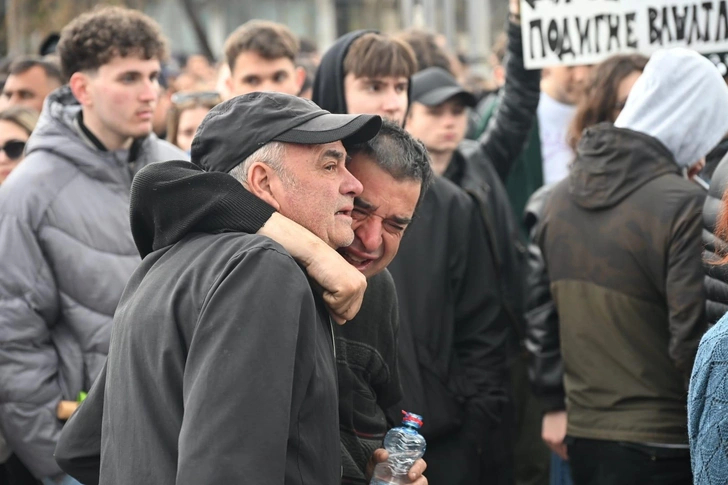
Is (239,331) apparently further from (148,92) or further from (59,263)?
(148,92)

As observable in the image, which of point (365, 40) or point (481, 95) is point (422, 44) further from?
point (481, 95)

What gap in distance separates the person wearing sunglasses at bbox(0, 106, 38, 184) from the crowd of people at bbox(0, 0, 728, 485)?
2 centimetres

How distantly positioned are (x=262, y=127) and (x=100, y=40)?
243cm

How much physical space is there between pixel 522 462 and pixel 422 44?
2.77 meters

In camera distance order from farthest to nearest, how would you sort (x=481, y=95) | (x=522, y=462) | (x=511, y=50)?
(x=481, y=95)
(x=522, y=462)
(x=511, y=50)

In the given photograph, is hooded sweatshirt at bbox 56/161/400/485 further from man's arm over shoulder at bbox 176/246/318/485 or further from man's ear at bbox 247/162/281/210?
man's arm over shoulder at bbox 176/246/318/485

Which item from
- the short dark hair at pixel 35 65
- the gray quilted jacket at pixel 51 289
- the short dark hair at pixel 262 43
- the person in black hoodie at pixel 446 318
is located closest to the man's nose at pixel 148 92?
the gray quilted jacket at pixel 51 289

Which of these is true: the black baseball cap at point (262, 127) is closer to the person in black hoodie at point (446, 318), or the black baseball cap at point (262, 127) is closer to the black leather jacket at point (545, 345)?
the person in black hoodie at point (446, 318)

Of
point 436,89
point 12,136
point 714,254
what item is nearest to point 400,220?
point 714,254

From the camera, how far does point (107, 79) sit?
184 inches

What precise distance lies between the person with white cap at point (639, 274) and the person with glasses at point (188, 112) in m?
3.04

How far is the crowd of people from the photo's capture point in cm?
234

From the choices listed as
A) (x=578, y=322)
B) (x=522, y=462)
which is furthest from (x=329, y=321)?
(x=522, y=462)

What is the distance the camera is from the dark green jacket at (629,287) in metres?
3.84
